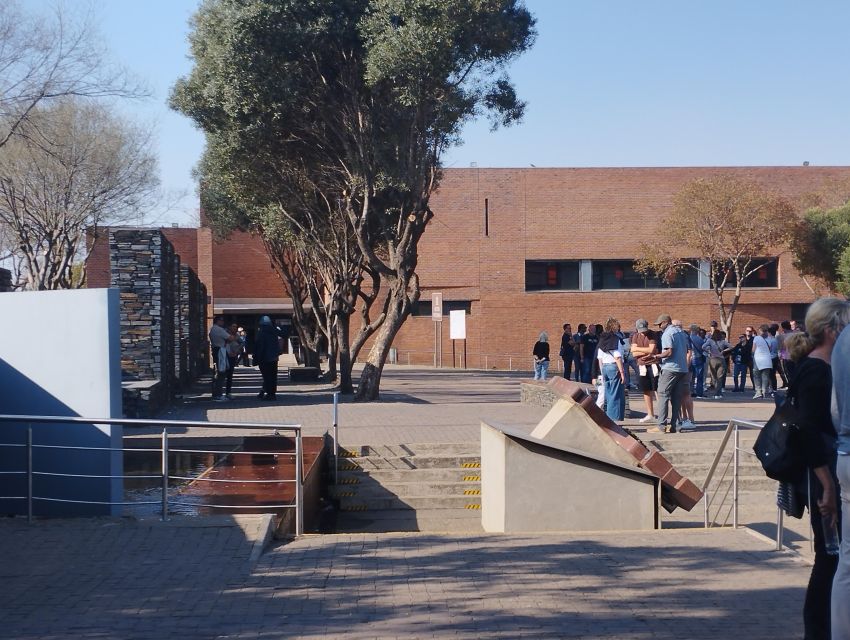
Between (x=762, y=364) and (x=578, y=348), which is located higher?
(x=578, y=348)

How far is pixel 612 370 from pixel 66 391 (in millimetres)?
9001

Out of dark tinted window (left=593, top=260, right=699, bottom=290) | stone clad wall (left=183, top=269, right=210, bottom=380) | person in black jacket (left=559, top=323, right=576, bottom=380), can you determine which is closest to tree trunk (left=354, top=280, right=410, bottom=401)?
stone clad wall (left=183, top=269, right=210, bottom=380)

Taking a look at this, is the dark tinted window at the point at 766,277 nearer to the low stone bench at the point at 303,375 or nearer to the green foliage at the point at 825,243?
the green foliage at the point at 825,243

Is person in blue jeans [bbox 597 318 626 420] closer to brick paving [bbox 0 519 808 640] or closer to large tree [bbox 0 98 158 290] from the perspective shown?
brick paving [bbox 0 519 808 640]

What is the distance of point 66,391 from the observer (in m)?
9.30

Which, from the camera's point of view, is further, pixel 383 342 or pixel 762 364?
pixel 762 364

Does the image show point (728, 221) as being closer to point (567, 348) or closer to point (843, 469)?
point (567, 348)

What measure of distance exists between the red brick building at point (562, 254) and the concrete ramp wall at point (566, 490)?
35797 millimetres

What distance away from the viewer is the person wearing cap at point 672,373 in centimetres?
1439

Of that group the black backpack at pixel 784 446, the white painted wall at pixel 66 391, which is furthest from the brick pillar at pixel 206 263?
the black backpack at pixel 784 446

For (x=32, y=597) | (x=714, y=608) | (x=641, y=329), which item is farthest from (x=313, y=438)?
(x=714, y=608)

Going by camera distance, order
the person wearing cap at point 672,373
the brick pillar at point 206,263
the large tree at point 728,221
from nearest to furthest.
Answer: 1. the person wearing cap at point 672,373
2. the large tree at point 728,221
3. the brick pillar at point 206,263

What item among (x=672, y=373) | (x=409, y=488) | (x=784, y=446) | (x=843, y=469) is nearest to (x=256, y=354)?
(x=409, y=488)

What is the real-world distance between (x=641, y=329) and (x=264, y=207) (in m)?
16.2
